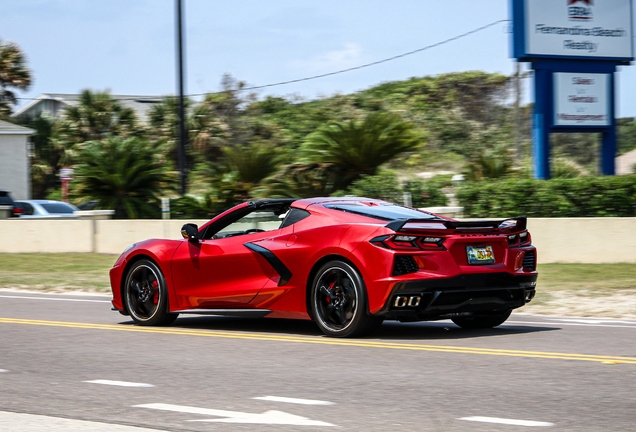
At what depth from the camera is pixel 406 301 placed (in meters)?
8.84

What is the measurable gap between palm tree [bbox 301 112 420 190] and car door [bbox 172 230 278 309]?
14167 mm

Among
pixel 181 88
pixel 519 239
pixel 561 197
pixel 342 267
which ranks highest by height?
pixel 181 88

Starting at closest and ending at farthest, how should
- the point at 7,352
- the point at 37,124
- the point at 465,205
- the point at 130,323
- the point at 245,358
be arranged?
the point at 245,358, the point at 7,352, the point at 130,323, the point at 465,205, the point at 37,124

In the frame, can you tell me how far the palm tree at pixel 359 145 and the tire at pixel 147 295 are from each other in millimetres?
13896

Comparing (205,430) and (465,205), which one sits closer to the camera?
(205,430)

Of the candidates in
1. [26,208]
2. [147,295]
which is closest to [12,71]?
[26,208]

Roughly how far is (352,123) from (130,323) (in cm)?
1413

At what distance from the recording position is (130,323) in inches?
448

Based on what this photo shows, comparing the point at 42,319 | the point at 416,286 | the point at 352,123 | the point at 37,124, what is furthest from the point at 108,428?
the point at 37,124

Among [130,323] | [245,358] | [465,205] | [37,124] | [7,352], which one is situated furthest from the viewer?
[37,124]

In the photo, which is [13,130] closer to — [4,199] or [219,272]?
[4,199]

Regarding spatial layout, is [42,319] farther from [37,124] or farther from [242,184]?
[37,124]

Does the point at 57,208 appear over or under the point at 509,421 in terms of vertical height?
over

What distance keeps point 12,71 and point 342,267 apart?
179 ft
